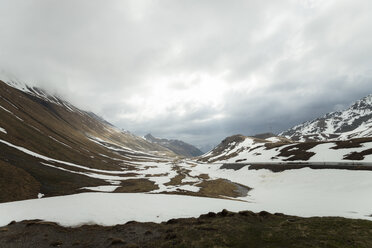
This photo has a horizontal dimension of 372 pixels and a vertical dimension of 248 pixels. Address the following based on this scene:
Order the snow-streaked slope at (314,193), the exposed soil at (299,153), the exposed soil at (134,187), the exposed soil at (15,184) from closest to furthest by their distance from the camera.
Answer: the snow-streaked slope at (314,193) < the exposed soil at (15,184) < the exposed soil at (134,187) < the exposed soil at (299,153)

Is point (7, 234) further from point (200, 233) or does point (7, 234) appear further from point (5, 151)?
point (5, 151)

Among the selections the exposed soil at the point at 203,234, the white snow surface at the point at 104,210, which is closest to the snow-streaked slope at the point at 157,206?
the white snow surface at the point at 104,210

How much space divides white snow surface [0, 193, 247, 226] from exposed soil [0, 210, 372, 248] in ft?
7.04

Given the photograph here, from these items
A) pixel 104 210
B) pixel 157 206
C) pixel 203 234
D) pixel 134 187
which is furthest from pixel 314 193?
pixel 134 187

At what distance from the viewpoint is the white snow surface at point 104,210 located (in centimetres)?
2194

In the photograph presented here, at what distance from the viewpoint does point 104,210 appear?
24484mm

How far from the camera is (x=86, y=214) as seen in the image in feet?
75.4

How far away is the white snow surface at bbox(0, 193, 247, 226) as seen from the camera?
864 inches

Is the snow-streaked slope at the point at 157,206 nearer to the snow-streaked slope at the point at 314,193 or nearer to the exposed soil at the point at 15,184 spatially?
the snow-streaked slope at the point at 314,193

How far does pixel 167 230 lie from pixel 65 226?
12.0 metres

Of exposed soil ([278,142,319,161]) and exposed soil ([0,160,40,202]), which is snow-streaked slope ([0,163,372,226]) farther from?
exposed soil ([278,142,319,161])

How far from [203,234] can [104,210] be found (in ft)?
51.3

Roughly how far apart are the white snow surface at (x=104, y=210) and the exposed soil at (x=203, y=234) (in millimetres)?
2146

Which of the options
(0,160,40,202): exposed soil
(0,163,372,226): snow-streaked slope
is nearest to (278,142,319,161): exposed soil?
(0,163,372,226): snow-streaked slope
